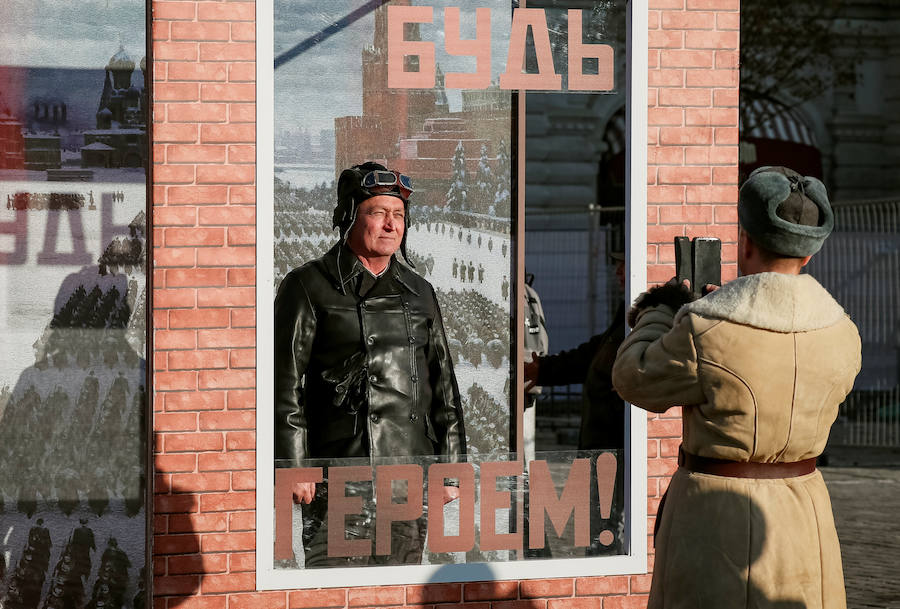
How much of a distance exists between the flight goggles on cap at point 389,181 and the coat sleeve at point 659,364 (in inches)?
72.1

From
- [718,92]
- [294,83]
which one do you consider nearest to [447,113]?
[294,83]

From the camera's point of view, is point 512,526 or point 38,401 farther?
point 38,401

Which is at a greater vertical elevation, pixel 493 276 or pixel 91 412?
pixel 493 276

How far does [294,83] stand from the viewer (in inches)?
208

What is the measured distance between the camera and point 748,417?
11.9ft

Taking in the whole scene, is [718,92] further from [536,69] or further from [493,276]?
[493,276]

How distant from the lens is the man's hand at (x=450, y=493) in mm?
5492

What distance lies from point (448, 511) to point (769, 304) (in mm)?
2283

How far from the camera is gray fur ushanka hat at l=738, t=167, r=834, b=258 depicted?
143 inches

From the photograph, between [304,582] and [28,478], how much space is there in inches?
59.2

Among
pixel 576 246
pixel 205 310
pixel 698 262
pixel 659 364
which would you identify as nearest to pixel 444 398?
pixel 205 310

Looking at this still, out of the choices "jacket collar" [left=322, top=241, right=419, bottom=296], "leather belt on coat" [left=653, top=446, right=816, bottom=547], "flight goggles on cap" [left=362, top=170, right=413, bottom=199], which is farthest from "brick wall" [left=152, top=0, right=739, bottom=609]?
"leather belt on coat" [left=653, top=446, right=816, bottom=547]

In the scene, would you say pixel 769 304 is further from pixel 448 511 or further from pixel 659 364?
A: pixel 448 511

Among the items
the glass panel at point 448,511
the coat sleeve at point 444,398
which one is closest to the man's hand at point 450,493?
the glass panel at point 448,511
